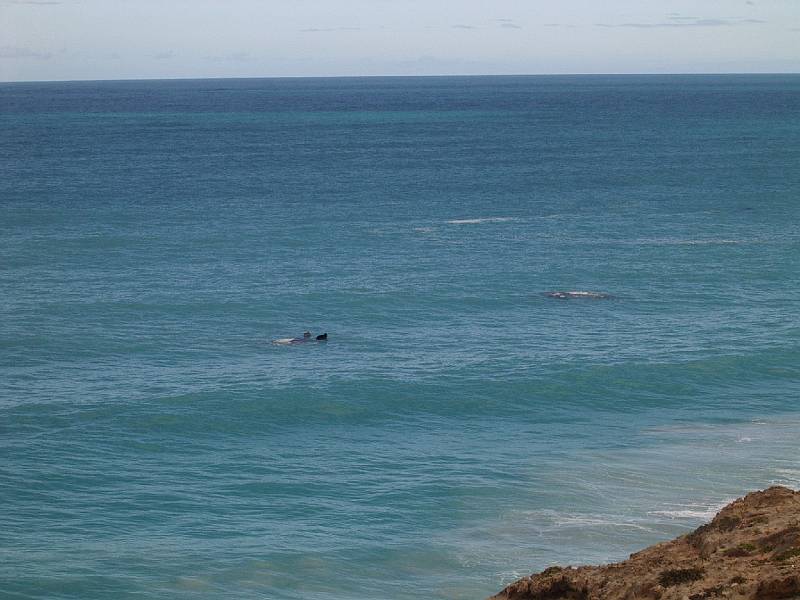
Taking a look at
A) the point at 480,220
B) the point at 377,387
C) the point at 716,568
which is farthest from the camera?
the point at 480,220

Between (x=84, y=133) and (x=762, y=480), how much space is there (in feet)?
564

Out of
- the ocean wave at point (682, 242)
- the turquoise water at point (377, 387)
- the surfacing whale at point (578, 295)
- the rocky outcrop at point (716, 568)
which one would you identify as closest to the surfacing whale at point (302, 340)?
the turquoise water at point (377, 387)

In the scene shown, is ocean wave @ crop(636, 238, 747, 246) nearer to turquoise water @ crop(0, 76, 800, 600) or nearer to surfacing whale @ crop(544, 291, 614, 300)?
turquoise water @ crop(0, 76, 800, 600)

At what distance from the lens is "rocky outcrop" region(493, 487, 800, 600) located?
64.8 ft

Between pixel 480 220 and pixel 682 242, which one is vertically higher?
pixel 480 220

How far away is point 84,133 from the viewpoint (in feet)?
639

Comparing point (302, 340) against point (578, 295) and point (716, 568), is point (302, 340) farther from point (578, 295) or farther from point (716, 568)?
point (716, 568)

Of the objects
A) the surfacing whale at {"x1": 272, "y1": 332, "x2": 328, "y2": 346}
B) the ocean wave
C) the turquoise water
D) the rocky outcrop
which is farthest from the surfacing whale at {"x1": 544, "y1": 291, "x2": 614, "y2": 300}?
the rocky outcrop

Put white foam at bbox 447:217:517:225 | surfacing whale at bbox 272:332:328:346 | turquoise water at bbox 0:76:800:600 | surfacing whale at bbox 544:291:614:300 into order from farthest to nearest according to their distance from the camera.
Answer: white foam at bbox 447:217:517:225
surfacing whale at bbox 544:291:614:300
surfacing whale at bbox 272:332:328:346
turquoise water at bbox 0:76:800:600

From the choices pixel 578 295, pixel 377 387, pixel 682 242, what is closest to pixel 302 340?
pixel 377 387

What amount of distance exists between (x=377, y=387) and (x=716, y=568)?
3200 cm

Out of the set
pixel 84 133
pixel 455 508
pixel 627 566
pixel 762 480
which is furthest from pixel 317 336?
pixel 84 133

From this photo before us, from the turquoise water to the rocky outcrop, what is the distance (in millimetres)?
10321

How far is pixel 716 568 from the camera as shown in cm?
2097
